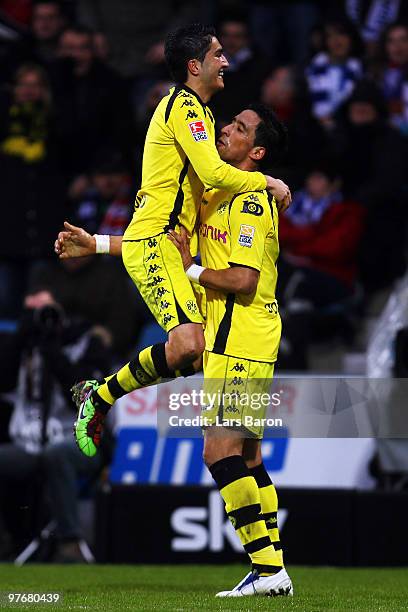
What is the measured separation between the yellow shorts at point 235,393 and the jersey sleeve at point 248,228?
0.52 metres

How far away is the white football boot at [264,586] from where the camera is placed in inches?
297

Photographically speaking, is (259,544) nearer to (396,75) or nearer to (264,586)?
(264,586)

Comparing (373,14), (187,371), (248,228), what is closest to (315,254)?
(373,14)

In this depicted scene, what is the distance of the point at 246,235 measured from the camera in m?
7.76

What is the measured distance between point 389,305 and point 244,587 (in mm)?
5000

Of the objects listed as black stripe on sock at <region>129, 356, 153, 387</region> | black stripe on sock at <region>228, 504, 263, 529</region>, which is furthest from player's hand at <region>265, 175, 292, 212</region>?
black stripe on sock at <region>228, 504, 263, 529</region>

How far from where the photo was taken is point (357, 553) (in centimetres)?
1052

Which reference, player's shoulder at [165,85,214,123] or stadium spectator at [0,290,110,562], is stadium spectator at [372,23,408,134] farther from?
player's shoulder at [165,85,214,123]

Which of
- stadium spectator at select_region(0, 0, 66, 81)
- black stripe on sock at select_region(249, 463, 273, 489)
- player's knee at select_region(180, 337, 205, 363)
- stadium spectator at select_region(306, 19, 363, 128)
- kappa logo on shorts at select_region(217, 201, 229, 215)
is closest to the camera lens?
player's knee at select_region(180, 337, 205, 363)

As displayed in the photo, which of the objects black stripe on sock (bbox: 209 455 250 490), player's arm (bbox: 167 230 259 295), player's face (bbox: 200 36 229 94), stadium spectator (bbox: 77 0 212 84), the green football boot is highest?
stadium spectator (bbox: 77 0 212 84)

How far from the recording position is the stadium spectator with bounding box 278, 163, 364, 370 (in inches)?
480

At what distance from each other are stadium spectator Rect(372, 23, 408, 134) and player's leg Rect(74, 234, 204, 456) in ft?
20.3

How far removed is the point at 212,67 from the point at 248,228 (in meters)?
0.87

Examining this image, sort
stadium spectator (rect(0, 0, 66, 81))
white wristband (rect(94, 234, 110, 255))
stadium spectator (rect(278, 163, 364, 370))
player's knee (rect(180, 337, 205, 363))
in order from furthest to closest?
stadium spectator (rect(0, 0, 66, 81)), stadium spectator (rect(278, 163, 364, 370)), white wristband (rect(94, 234, 110, 255)), player's knee (rect(180, 337, 205, 363))
